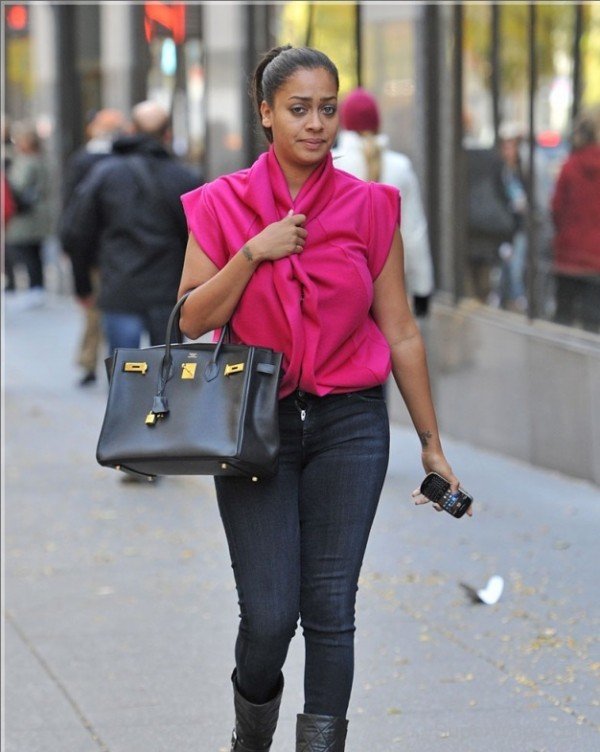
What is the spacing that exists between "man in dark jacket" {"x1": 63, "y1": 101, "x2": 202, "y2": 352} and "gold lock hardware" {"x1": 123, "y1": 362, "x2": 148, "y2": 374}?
17.0ft

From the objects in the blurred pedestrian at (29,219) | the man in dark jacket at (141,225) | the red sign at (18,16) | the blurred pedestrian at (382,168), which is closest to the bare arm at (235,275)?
the blurred pedestrian at (382,168)

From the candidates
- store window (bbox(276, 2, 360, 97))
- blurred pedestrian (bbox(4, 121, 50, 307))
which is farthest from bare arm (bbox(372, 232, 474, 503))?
blurred pedestrian (bbox(4, 121, 50, 307))

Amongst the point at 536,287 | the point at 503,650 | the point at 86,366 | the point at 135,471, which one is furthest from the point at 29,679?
the point at 86,366

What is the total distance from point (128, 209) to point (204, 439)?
18.3 feet

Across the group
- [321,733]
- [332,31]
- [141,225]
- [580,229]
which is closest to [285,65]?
[321,733]

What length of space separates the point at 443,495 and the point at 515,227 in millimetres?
5964

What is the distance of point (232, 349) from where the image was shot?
3650mm

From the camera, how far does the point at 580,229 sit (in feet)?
28.4

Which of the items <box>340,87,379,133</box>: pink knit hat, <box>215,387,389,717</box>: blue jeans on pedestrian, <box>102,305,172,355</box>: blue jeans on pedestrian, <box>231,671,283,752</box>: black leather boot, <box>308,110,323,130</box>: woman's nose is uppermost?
<box>308,110,323,130</box>: woman's nose

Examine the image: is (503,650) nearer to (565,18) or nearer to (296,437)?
(296,437)

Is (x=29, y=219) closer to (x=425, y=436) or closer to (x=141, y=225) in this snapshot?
(x=141, y=225)

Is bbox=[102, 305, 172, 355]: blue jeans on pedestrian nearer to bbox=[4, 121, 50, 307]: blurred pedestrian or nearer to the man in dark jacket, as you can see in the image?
the man in dark jacket

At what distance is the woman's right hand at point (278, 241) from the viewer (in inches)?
142

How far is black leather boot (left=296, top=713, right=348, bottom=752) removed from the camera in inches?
148
